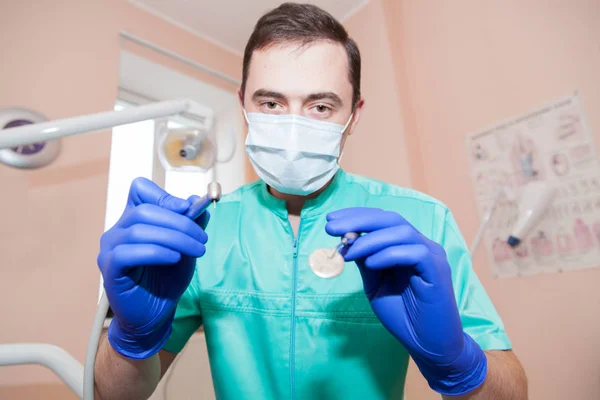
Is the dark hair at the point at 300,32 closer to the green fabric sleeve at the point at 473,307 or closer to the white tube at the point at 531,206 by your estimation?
the green fabric sleeve at the point at 473,307

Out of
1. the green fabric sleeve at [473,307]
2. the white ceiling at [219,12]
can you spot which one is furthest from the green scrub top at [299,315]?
the white ceiling at [219,12]

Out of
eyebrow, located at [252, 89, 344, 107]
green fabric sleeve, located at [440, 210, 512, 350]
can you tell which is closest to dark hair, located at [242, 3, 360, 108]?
eyebrow, located at [252, 89, 344, 107]

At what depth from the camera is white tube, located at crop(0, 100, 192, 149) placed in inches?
27.3

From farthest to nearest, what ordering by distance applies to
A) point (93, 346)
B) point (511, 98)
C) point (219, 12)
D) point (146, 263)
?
point (219, 12), point (511, 98), point (93, 346), point (146, 263)

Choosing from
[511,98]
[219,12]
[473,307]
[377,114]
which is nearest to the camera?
[473,307]

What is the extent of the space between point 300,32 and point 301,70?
15 cm

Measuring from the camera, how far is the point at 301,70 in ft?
2.89

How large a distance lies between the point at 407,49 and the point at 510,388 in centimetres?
Result: 180

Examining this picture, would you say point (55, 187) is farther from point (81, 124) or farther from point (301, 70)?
point (301, 70)

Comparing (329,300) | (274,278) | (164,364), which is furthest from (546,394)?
(164,364)

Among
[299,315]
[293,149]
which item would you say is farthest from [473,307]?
[293,149]

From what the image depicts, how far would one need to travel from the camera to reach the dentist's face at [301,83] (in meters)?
0.87

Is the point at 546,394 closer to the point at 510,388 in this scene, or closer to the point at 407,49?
the point at 510,388

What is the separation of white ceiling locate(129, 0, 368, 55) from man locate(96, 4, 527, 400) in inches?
53.4
